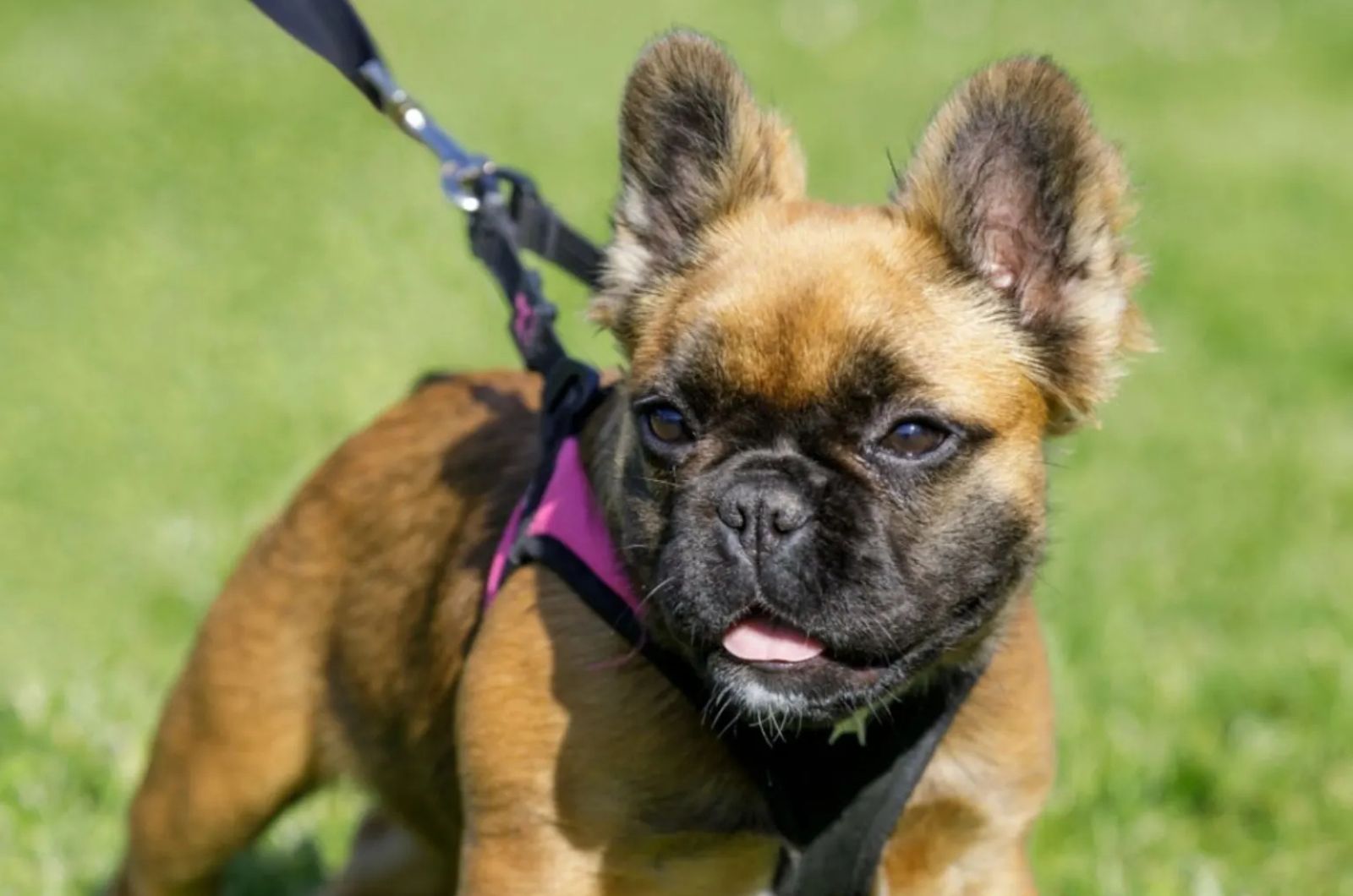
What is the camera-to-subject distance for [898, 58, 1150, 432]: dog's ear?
3.79m

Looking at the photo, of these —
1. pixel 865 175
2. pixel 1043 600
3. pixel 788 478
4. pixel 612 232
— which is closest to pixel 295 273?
pixel 865 175

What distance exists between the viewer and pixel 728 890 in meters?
3.91

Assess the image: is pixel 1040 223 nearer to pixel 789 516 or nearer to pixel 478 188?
pixel 789 516

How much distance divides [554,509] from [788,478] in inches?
28.3

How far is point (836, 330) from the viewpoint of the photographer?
3641 millimetres

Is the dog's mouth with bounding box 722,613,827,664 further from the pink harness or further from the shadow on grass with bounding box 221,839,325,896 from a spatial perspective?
the shadow on grass with bounding box 221,839,325,896

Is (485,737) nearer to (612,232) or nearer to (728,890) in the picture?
(728,890)

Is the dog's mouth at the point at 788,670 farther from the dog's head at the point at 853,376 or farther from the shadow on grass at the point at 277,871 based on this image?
the shadow on grass at the point at 277,871

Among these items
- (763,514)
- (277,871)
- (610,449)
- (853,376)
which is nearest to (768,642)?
(763,514)

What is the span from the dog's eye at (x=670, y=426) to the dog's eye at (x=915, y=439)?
394mm

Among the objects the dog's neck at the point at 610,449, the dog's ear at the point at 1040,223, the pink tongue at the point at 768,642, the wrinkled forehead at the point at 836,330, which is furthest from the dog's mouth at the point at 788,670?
the dog's ear at the point at 1040,223

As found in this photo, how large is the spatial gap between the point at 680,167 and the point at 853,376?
2.64 feet

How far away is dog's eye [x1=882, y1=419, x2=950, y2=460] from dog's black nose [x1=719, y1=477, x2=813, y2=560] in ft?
0.80

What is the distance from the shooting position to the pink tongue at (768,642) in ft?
11.6
